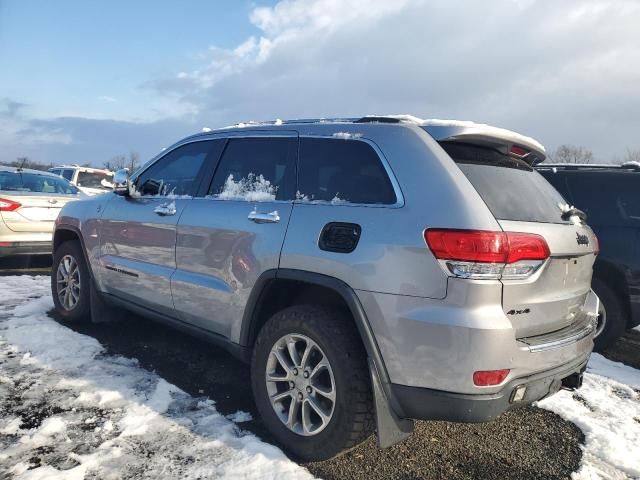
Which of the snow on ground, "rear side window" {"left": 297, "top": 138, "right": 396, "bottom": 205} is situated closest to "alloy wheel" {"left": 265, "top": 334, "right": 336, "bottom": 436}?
the snow on ground

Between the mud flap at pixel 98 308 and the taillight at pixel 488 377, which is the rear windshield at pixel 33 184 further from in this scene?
the taillight at pixel 488 377

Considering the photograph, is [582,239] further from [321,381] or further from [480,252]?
[321,381]

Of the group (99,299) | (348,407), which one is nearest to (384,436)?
(348,407)

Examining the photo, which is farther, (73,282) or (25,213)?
(25,213)

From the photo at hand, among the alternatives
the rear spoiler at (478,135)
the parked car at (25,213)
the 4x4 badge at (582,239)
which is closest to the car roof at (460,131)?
the rear spoiler at (478,135)

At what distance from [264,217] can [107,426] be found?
60.7 inches

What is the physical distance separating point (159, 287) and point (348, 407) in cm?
189

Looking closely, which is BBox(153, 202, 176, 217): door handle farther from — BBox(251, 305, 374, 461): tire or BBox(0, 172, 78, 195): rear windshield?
BBox(0, 172, 78, 195): rear windshield

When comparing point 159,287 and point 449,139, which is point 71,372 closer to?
point 159,287

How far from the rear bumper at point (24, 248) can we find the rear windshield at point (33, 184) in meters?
0.85

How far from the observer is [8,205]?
6559mm

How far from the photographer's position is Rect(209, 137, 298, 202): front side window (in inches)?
116

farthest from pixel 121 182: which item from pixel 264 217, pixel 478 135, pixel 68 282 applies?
pixel 478 135

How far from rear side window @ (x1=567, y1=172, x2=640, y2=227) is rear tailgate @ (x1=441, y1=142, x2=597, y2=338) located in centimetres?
203
